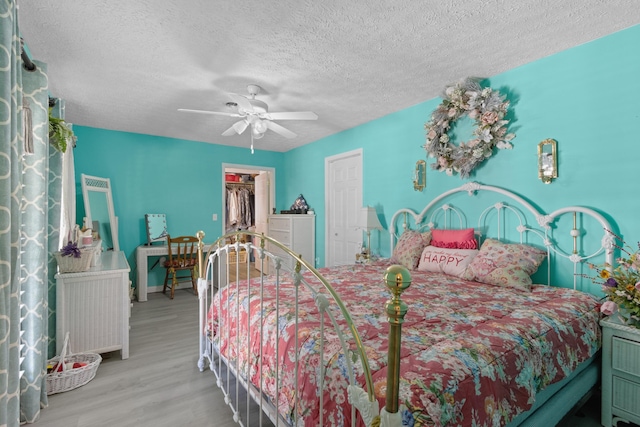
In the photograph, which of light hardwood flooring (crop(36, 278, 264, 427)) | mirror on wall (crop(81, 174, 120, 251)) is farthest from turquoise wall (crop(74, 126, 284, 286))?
light hardwood flooring (crop(36, 278, 264, 427))

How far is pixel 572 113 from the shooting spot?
2328mm

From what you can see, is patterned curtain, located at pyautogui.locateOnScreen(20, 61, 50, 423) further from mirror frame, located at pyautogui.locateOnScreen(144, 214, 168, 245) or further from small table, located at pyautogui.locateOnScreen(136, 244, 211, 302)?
mirror frame, located at pyautogui.locateOnScreen(144, 214, 168, 245)

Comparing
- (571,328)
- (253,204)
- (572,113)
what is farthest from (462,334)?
A: (253,204)

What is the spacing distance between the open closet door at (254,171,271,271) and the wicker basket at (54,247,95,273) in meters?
3.60

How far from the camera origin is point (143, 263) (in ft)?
14.4

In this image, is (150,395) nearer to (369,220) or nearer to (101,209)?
(369,220)

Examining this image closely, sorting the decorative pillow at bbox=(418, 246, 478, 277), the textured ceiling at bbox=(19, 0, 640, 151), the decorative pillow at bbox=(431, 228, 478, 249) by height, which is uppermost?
the textured ceiling at bbox=(19, 0, 640, 151)

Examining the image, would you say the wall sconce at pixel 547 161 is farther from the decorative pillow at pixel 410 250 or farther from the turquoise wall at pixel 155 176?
the turquoise wall at pixel 155 176

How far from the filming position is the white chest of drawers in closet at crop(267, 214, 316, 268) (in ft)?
16.5

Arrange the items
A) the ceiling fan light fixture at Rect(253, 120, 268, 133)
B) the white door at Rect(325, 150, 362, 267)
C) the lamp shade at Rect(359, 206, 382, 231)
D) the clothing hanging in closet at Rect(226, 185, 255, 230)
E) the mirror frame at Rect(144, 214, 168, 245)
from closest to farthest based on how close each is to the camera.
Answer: the ceiling fan light fixture at Rect(253, 120, 268, 133), the lamp shade at Rect(359, 206, 382, 231), the white door at Rect(325, 150, 362, 267), the mirror frame at Rect(144, 214, 168, 245), the clothing hanging in closet at Rect(226, 185, 255, 230)

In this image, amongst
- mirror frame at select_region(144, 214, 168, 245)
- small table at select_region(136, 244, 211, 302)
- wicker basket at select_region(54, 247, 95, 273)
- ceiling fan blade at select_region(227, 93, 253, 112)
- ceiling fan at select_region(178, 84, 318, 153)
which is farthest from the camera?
mirror frame at select_region(144, 214, 168, 245)

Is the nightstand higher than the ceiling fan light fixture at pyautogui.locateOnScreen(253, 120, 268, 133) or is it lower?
lower

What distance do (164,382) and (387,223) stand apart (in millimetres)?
2769

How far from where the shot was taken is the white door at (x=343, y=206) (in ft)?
14.4
